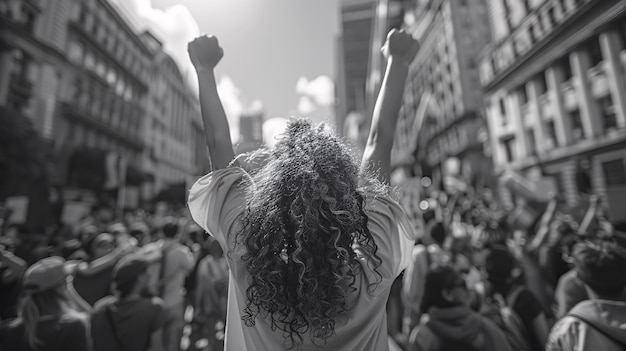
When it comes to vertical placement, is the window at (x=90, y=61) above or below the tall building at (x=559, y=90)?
above

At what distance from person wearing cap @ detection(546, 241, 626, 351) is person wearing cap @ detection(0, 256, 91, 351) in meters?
2.82

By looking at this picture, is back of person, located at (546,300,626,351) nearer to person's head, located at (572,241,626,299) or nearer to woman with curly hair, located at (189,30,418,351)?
person's head, located at (572,241,626,299)

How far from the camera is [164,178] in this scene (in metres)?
44.4

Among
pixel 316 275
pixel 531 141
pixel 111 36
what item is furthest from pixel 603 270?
pixel 111 36

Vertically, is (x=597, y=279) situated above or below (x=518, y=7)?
below

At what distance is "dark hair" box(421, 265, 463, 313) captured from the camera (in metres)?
1.99

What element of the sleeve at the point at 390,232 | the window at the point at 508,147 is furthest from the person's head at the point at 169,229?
the window at the point at 508,147

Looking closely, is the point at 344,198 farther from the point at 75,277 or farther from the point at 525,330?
the point at 75,277

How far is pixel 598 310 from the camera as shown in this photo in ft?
5.16

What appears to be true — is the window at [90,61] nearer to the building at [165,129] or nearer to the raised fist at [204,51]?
the building at [165,129]

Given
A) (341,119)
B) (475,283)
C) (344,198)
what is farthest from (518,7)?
(341,119)

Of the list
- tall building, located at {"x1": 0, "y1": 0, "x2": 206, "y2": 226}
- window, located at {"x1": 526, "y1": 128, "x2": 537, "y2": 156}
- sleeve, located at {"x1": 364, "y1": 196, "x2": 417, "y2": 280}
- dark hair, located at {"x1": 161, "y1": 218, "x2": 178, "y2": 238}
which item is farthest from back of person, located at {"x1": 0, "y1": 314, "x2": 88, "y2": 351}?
window, located at {"x1": 526, "y1": 128, "x2": 537, "y2": 156}

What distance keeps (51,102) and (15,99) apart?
Answer: 2.70 meters

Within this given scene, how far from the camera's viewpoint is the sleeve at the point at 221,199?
3.49ft
